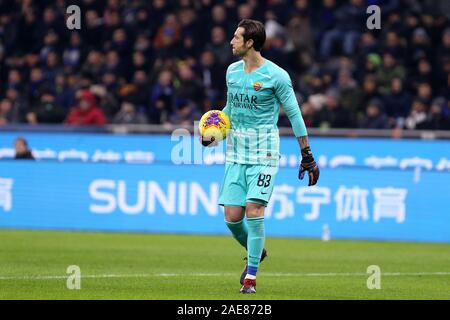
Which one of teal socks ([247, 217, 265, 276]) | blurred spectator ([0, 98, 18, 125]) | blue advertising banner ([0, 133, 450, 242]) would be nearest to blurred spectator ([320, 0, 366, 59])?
blue advertising banner ([0, 133, 450, 242])

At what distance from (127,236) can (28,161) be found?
2805 mm

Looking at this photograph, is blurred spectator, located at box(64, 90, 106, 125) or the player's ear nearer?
the player's ear

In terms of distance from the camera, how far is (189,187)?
19672 mm

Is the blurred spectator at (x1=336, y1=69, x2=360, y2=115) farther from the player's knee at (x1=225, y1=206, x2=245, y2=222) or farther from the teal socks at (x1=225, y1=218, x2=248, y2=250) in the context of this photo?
the player's knee at (x1=225, y1=206, x2=245, y2=222)

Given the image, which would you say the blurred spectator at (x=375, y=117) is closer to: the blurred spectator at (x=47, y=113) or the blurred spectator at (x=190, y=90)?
the blurred spectator at (x=190, y=90)

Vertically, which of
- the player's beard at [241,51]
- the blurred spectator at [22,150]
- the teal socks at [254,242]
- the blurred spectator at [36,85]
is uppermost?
the blurred spectator at [36,85]

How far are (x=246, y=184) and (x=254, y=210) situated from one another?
13.1 inches

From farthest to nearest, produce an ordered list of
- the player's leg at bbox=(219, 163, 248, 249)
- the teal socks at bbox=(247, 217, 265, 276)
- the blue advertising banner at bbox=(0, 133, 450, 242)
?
1. the blue advertising banner at bbox=(0, 133, 450, 242)
2. the player's leg at bbox=(219, 163, 248, 249)
3. the teal socks at bbox=(247, 217, 265, 276)

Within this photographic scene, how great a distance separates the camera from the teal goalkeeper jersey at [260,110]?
10.7m

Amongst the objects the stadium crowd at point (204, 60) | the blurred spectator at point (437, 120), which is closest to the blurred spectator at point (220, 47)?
the stadium crowd at point (204, 60)

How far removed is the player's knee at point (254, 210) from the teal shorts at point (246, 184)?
0.11 ft

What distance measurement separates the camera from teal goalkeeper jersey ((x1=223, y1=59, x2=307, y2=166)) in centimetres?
1073

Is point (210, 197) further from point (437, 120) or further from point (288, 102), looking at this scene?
point (288, 102)
